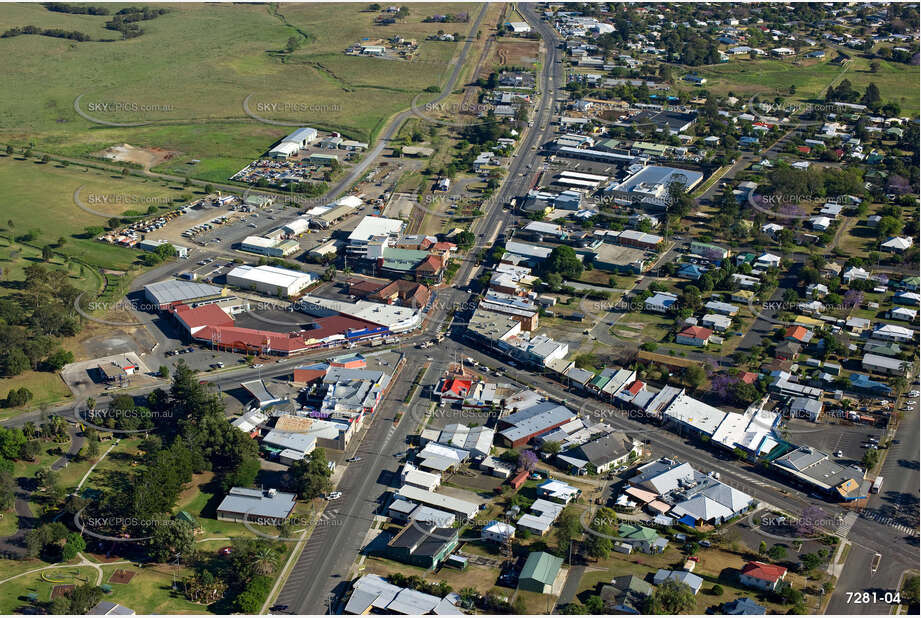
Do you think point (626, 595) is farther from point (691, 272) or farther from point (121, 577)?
point (691, 272)

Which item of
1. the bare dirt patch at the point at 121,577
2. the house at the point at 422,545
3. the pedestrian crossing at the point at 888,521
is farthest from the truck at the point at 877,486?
the bare dirt patch at the point at 121,577

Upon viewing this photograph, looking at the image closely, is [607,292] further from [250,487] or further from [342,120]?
[342,120]

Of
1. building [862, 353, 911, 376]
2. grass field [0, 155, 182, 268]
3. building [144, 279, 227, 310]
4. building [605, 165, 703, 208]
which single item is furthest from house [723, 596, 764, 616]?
grass field [0, 155, 182, 268]

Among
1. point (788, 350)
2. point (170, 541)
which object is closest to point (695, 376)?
point (788, 350)

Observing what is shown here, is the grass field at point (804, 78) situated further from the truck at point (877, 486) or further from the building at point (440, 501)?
the building at point (440, 501)

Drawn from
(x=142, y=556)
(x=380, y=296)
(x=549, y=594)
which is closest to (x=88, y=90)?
(x=380, y=296)

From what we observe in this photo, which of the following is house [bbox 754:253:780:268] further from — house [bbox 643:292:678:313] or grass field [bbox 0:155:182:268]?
grass field [bbox 0:155:182:268]
